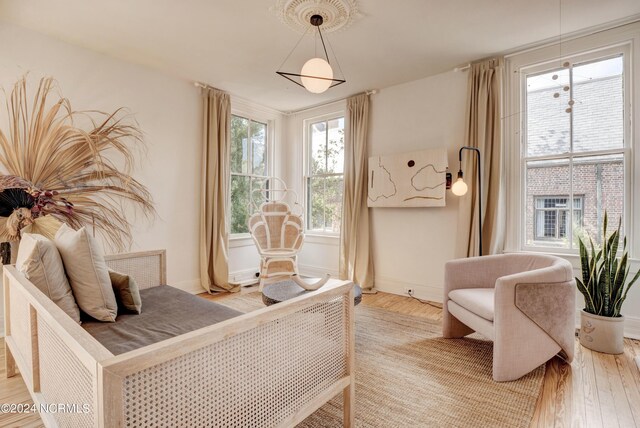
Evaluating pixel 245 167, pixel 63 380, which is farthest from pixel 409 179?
pixel 63 380

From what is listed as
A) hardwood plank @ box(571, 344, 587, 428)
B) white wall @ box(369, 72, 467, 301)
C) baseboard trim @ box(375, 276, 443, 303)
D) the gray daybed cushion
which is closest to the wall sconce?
white wall @ box(369, 72, 467, 301)

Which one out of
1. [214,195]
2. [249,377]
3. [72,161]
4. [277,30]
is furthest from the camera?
[214,195]

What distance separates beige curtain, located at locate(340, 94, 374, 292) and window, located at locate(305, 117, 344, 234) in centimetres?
32

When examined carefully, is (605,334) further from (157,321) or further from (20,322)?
(20,322)

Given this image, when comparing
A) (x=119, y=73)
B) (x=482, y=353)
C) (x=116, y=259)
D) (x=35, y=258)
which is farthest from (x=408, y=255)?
(x=119, y=73)

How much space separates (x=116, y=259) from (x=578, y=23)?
4.01 metres

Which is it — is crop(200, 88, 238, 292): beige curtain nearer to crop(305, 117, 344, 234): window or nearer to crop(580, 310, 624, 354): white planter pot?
crop(305, 117, 344, 234): window

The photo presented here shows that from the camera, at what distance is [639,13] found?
2.40 m

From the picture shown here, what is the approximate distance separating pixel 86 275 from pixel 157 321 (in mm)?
416

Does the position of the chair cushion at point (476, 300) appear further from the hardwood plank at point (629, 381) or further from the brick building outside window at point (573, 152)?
the brick building outside window at point (573, 152)

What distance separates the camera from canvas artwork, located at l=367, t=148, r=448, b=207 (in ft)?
11.1

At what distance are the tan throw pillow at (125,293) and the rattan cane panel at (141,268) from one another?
0.42 meters

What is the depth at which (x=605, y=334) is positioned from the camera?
2236 mm

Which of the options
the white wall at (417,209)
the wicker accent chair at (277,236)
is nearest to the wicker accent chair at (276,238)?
the wicker accent chair at (277,236)
